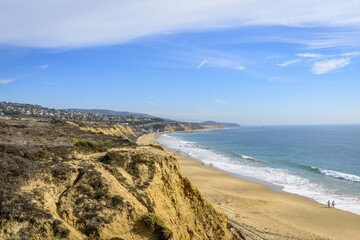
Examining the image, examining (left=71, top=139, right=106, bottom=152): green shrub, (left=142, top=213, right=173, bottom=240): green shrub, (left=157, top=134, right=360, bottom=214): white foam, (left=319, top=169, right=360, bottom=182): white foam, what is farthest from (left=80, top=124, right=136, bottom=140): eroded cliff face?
(left=142, top=213, right=173, bottom=240): green shrub

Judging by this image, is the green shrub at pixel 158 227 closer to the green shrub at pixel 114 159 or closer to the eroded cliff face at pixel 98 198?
the eroded cliff face at pixel 98 198

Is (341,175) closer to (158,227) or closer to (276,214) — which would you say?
(276,214)

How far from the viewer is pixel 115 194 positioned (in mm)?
12508

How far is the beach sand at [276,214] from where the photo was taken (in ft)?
78.4

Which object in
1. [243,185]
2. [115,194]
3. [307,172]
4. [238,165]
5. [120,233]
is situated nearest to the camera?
[120,233]

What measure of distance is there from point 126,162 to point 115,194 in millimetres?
2747

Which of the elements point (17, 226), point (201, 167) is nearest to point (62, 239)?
point (17, 226)

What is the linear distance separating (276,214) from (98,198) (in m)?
20.6

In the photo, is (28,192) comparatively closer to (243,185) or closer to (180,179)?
(180,179)

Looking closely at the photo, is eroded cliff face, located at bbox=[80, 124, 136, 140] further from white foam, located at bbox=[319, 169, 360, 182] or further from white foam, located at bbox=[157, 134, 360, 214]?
white foam, located at bbox=[319, 169, 360, 182]

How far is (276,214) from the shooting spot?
29.3m

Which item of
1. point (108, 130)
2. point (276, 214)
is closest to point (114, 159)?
point (276, 214)

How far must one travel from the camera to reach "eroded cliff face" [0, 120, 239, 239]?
417 inches

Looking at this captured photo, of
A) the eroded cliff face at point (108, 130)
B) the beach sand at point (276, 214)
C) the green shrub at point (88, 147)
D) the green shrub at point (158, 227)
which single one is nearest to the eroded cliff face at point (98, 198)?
the green shrub at point (158, 227)
